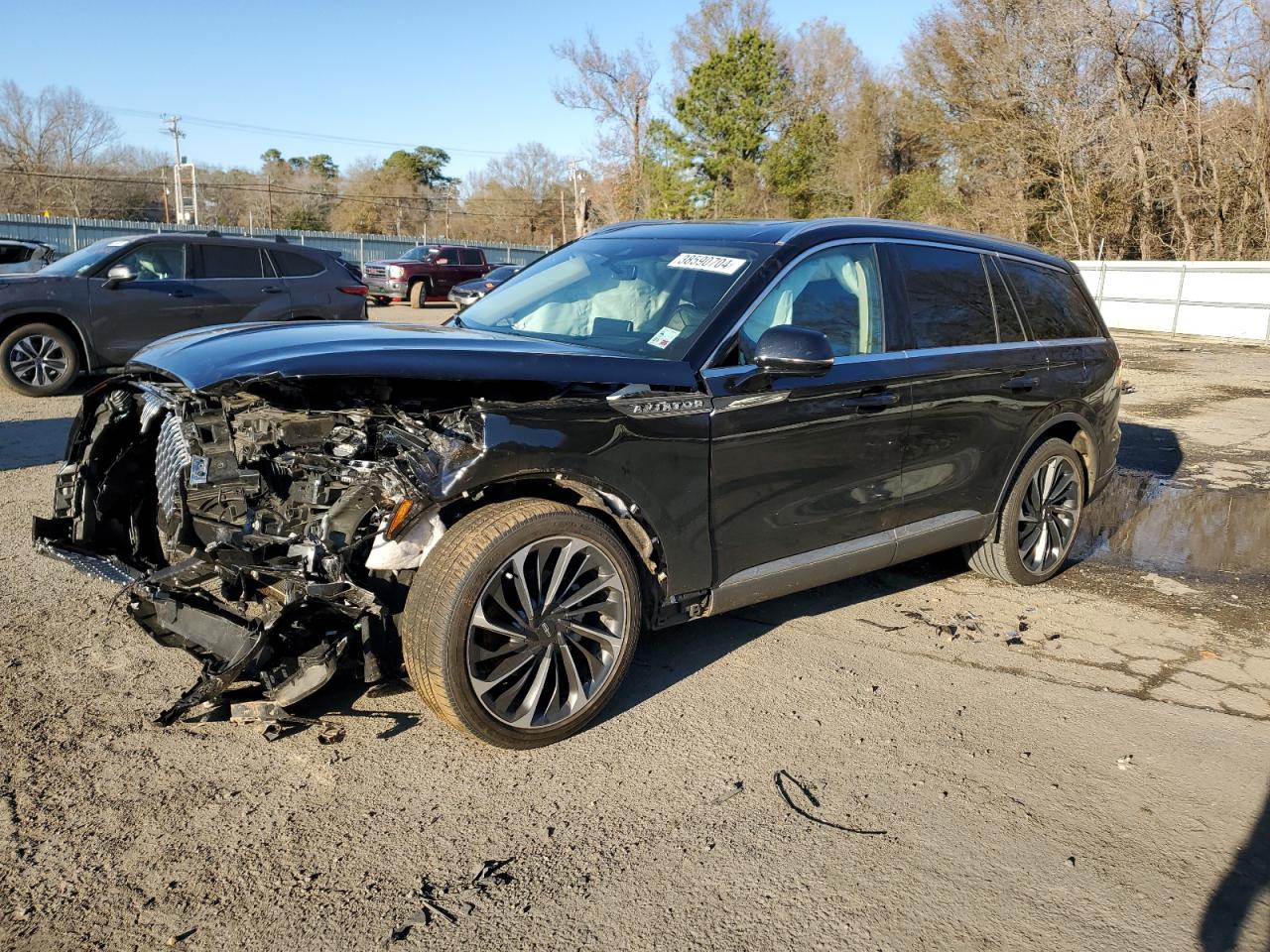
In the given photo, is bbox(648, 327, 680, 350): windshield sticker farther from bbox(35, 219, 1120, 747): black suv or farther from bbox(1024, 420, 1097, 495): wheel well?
bbox(1024, 420, 1097, 495): wheel well

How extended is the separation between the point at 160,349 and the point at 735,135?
43.5 m

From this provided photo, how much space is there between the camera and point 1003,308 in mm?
5254

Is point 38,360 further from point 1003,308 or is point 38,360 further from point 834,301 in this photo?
point 1003,308

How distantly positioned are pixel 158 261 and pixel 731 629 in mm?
8766

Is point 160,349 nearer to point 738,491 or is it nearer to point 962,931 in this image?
point 738,491

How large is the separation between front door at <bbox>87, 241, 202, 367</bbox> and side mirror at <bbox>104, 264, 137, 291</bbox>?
27 millimetres

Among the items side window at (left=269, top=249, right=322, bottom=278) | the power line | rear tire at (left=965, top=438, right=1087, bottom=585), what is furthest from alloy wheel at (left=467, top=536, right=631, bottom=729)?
the power line

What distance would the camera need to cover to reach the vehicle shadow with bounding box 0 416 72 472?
7340 mm

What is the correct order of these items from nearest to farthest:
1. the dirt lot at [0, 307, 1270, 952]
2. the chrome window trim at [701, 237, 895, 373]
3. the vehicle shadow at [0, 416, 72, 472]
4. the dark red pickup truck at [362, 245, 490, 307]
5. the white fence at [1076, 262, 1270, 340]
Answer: the dirt lot at [0, 307, 1270, 952], the chrome window trim at [701, 237, 895, 373], the vehicle shadow at [0, 416, 72, 472], the white fence at [1076, 262, 1270, 340], the dark red pickup truck at [362, 245, 490, 307]

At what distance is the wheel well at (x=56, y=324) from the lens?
32.4ft

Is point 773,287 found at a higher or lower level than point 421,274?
lower

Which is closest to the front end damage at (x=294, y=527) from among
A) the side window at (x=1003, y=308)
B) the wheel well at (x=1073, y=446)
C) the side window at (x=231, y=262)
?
the side window at (x=1003, y=308)

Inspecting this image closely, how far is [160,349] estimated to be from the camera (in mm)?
3824

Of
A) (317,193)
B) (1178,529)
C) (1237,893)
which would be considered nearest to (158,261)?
(1178,529)
